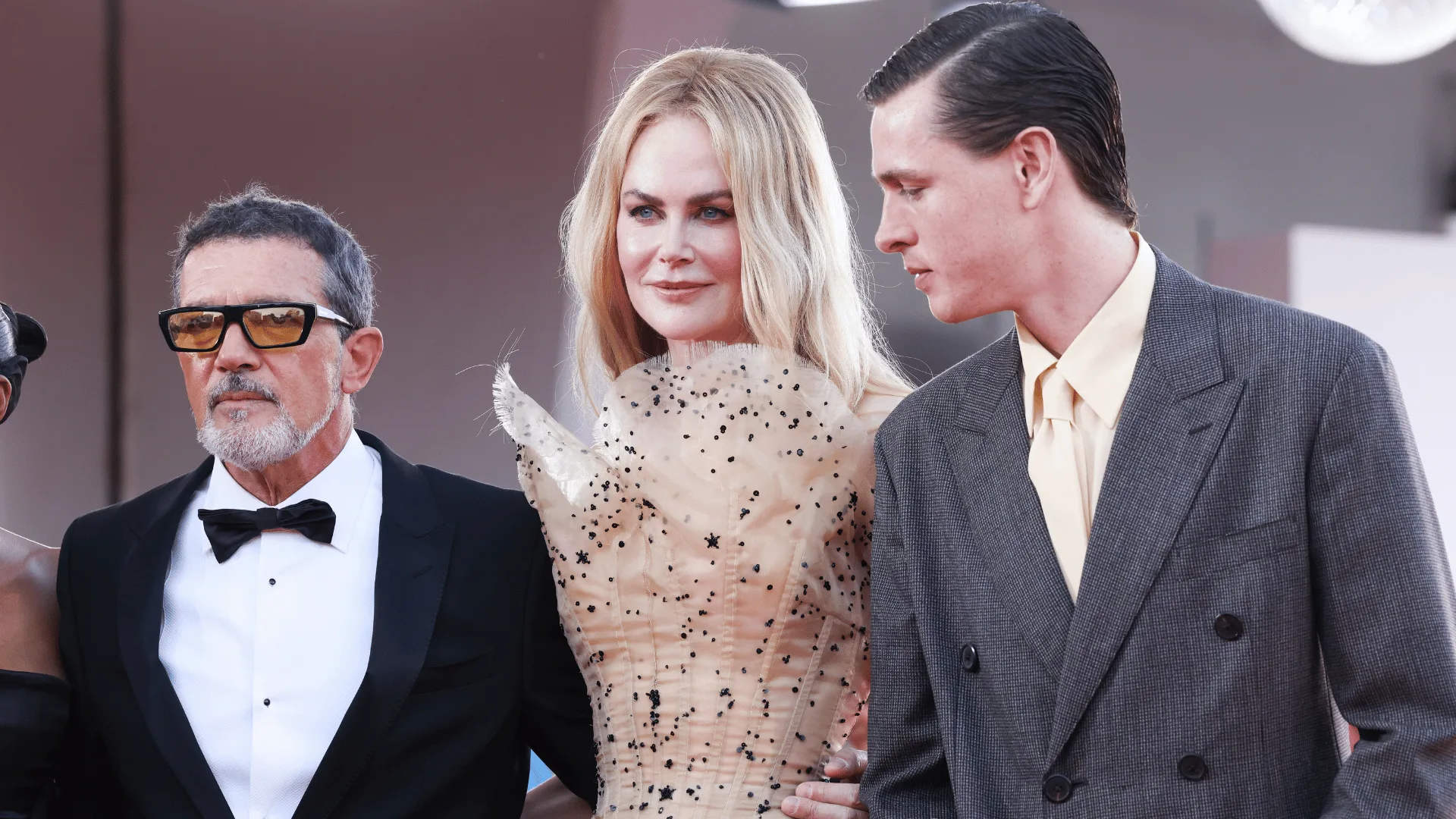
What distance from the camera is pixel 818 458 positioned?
215 centimetres

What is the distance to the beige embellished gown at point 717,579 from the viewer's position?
2.09 metres

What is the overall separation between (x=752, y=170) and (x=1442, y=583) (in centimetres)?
125

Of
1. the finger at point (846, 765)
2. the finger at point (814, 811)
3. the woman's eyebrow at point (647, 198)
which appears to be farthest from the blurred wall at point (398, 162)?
the finger at point (814, 811)

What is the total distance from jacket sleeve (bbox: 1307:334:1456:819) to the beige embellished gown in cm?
73

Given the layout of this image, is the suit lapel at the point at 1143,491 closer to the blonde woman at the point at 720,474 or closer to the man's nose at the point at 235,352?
the blonde woman at the point at 720,474

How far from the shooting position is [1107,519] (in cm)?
177

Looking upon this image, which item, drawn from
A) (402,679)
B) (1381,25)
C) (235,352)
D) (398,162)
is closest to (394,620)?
(402,679)

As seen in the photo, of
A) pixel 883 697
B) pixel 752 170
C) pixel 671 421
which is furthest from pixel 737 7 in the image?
pixel 883 697

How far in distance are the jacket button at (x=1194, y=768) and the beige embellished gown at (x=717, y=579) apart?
1.95 feet

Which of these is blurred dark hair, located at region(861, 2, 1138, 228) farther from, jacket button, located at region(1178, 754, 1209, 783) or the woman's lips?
jacket button, located at region(1178, 754, 1209, 783)

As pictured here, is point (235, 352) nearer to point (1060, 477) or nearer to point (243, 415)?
point (243, 415)

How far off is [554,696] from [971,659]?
2.46 feet

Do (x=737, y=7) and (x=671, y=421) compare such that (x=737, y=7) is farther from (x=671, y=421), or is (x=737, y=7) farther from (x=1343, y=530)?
(x=1343, y=530)

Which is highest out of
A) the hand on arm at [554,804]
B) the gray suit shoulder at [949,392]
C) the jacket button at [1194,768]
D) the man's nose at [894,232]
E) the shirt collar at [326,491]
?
the man's nose at [894,232]
